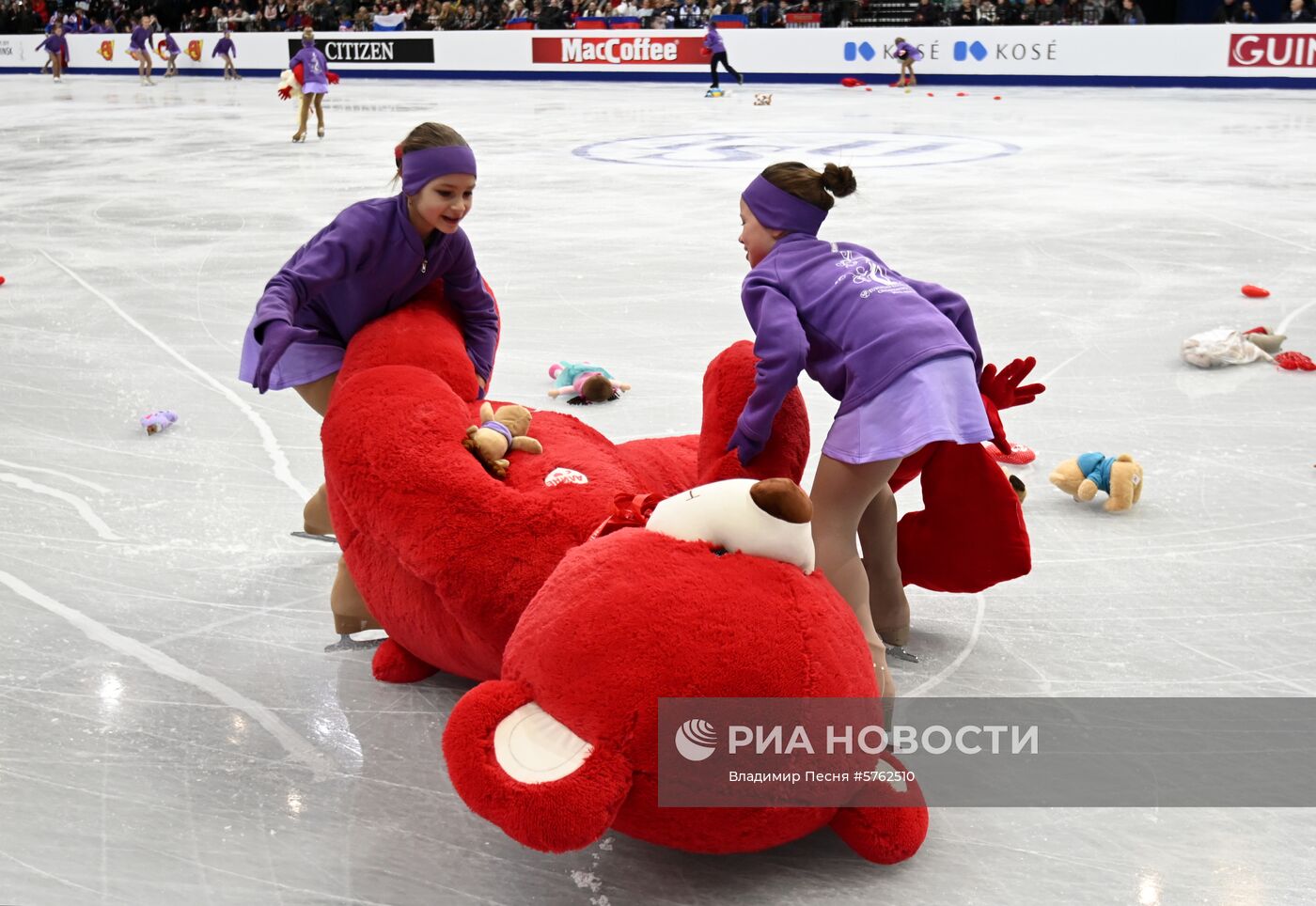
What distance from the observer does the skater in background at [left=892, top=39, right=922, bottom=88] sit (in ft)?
66.4

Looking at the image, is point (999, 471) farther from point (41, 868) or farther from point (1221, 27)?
point (1221, 27)

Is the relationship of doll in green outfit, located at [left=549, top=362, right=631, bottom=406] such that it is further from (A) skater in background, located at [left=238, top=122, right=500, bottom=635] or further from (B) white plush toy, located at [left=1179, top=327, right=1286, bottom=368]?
(B) white plush toy, located at [left=1179, top=327, right=1286, bottom=368]

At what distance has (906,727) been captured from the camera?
8.23 feet

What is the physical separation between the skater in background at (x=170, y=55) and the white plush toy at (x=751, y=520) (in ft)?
90.9

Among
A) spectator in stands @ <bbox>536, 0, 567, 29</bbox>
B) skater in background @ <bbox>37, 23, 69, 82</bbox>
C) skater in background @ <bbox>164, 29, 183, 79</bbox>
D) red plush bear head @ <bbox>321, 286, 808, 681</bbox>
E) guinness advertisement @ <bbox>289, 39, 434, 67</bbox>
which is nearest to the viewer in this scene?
red plush bear head @ <bbox>321, 286, 808, 681</bbox>

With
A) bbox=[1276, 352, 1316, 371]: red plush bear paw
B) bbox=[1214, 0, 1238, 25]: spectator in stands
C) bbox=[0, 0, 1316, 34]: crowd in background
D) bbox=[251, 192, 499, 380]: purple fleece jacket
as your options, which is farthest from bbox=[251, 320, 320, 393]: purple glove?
bbox=[1214, 0, 1238, 25]: spectator in stands

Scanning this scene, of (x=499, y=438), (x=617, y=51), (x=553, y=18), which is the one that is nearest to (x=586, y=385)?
(x=499, y=438)

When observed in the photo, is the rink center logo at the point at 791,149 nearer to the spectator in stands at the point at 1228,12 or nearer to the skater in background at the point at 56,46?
the spectator in stands at the point at 1228,12

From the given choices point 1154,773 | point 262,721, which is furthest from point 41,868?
point 1154,773

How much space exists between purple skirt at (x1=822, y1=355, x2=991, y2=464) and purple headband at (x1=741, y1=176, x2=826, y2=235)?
1.32 ft

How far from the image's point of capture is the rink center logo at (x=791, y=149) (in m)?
11.4

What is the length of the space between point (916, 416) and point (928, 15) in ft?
67.9

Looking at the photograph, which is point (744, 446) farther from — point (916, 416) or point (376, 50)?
point (376, 50)

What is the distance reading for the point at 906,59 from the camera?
2030cm
